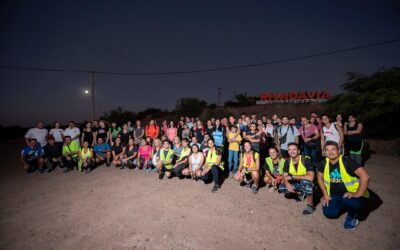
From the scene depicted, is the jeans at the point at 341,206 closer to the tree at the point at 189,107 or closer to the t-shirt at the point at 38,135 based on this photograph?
the t-shirt at the point at 38,135

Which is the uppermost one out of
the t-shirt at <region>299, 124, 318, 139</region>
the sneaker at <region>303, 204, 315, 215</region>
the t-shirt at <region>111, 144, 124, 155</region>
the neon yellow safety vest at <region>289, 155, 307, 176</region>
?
the t-shirt at <region>299, 124, 318, 139</region>

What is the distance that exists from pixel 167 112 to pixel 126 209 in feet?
123

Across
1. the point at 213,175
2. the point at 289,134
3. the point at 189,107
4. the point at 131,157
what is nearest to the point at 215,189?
the point at 213,175

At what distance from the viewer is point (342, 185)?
11.9 ft

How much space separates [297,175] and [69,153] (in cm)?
808

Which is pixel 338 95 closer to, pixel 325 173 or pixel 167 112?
pixel 325 173

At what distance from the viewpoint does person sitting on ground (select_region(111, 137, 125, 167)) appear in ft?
27.1

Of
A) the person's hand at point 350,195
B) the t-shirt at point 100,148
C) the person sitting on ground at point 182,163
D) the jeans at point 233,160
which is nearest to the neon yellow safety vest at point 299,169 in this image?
the person's hand at point 350,195

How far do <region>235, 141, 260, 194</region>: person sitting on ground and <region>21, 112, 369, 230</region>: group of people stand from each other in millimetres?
27

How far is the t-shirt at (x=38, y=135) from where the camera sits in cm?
799

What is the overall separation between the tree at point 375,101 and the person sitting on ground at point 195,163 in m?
10.8

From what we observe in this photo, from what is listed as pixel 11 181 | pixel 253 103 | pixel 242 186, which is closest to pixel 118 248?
pixel 242 186

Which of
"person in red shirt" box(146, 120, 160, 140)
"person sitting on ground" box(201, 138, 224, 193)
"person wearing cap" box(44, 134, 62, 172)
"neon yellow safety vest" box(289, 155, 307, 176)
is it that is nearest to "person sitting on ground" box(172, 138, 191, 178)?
"person sitting on ground" box(201, 138, 224, 193)

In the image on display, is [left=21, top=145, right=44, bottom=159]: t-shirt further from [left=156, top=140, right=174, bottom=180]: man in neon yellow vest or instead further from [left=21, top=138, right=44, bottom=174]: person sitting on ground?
[left=156, top=140, right=174, bottom=180]: man in neon yellow vest
